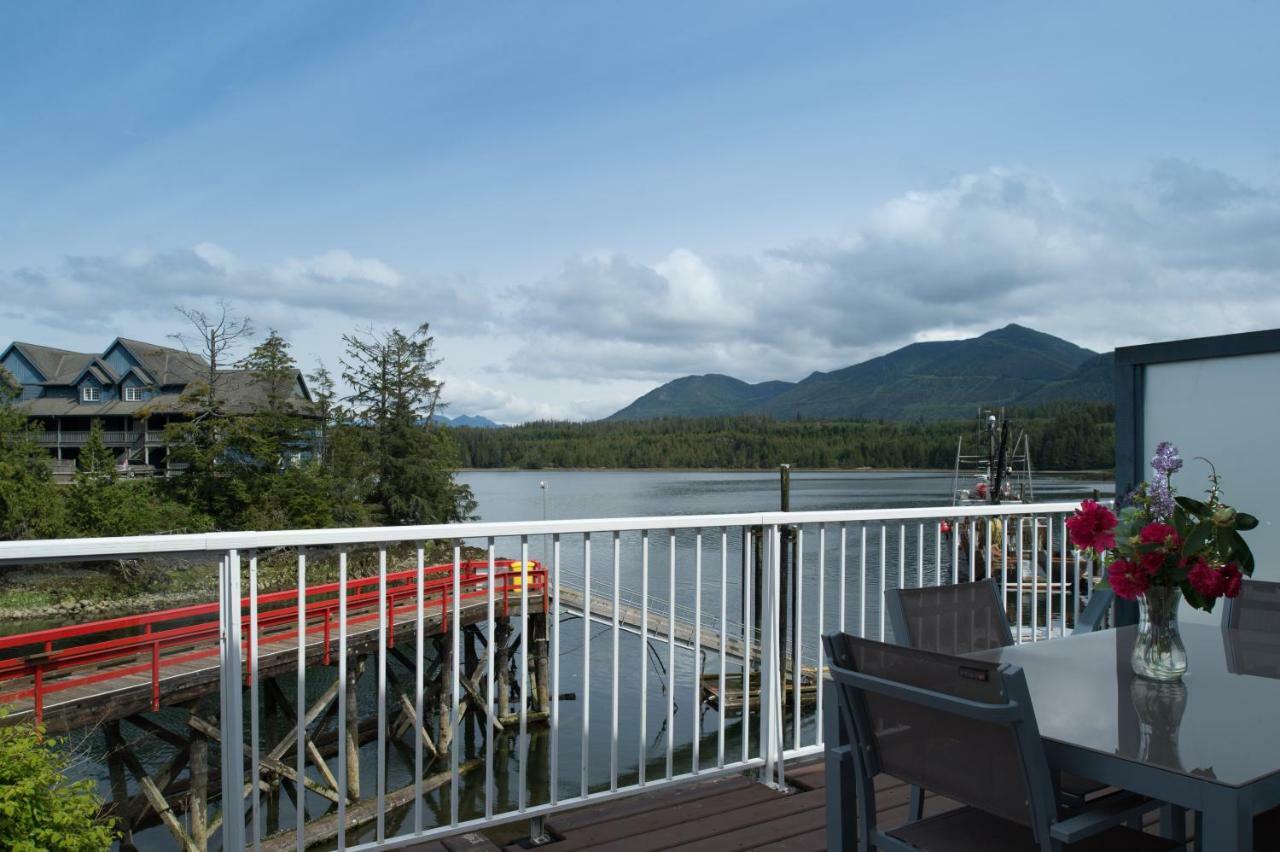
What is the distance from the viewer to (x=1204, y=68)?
921 cm

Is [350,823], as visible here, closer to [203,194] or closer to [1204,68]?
[1204,68]

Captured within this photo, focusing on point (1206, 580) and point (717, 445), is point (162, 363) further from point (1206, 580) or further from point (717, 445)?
point (1206, 580)

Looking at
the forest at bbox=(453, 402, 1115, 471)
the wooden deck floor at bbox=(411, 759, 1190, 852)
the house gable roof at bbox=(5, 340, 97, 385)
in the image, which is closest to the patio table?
the wooden deck floor at bbox=(411, 759, 1190, 852)

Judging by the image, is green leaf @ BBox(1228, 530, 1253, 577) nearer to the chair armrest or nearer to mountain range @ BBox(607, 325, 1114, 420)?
the chair armrest

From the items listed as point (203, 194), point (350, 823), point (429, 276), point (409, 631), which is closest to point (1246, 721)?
point (350, 823)

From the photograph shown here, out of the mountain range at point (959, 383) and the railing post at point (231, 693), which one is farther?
the mountain range at point (959, 383)

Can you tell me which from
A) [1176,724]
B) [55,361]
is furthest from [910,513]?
[55,361]

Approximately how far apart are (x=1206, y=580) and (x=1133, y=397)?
2.40 meters

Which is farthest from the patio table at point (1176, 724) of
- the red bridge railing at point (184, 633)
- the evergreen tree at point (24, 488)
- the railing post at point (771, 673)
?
the evergreen tree at point (24, 488)

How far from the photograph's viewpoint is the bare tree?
36125mm

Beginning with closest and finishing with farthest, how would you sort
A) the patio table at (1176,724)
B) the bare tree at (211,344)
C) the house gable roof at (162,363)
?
1. the patio table at (1176,724)
2. the bare tree at (211,344)
3. the house gable roof at (162,363)

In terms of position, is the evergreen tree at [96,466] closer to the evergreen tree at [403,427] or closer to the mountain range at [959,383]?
the evergreen tree at [403,427]

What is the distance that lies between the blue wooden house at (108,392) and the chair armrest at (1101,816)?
42931mm

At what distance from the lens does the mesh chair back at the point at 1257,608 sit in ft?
8.29
